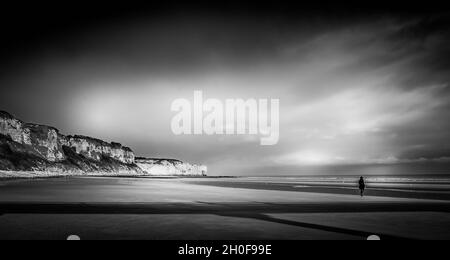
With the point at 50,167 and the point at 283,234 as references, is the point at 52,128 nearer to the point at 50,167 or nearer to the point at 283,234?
the point at 50,167

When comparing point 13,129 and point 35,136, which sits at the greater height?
point 13,129

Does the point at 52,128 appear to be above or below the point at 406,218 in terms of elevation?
above

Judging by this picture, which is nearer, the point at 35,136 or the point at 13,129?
the point at 13,129

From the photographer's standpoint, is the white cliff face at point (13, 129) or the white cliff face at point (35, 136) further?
the white cliff face at point (35, 136)

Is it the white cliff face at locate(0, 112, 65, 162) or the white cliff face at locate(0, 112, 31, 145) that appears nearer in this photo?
the white cliff face at locate(0, 112, 31, 145)

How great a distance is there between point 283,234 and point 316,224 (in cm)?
290
